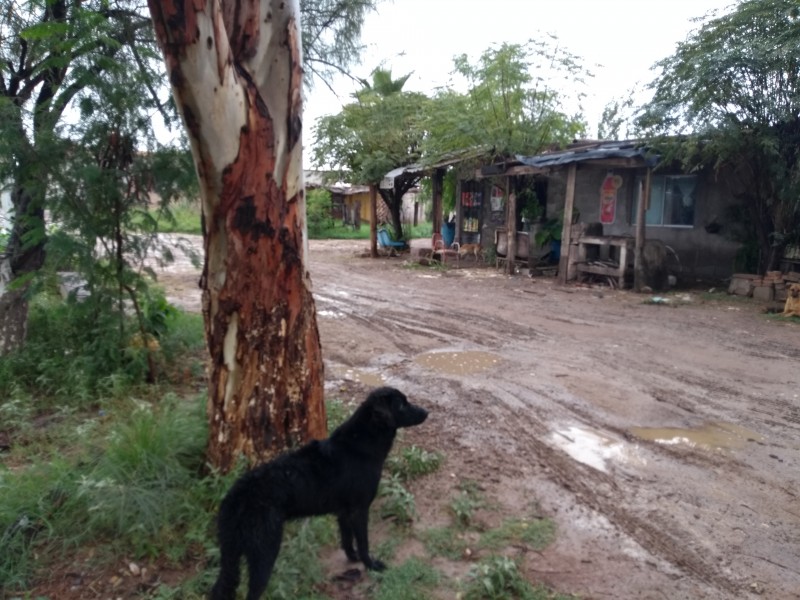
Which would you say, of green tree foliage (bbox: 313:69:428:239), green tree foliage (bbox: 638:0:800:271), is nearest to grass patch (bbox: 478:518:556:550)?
green tree foliage (bbox: 638:0:800:271)

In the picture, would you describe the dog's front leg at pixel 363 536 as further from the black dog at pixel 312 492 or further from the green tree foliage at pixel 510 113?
the green tree foliage at pixel 510 113

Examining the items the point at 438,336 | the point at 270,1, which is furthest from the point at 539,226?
the point at 270,1

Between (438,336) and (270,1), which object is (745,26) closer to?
(438,336)

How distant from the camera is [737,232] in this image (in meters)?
13.8

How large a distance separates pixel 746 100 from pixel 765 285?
11.1 ft

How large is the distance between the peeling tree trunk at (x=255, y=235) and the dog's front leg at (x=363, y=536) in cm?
88

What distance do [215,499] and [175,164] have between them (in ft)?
11.8

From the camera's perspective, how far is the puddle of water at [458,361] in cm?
751

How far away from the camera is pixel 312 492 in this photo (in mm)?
3305

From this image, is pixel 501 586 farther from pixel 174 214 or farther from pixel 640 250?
pixel 640 250

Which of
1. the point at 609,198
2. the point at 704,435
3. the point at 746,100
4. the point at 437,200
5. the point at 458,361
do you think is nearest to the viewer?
the point at 704,435

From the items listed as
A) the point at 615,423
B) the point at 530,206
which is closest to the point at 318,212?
the point at 530,206

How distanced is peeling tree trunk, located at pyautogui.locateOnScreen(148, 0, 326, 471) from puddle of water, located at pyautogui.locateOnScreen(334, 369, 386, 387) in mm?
2681

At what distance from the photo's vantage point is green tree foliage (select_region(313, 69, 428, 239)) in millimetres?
21531
